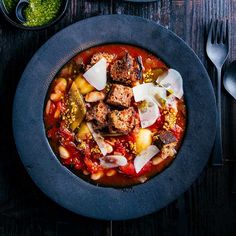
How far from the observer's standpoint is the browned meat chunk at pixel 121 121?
2301mm

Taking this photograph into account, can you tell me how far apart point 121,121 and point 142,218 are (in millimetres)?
608

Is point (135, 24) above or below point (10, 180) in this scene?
above

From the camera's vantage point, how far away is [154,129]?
2410 mm

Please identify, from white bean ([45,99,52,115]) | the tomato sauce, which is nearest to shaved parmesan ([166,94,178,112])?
the tomato sauce

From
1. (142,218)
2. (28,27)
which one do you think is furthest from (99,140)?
(28,27)

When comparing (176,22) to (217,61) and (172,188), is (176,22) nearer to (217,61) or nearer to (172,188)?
(217,61)

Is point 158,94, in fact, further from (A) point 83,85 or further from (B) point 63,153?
(B) point 63,153

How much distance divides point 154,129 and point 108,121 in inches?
9.7

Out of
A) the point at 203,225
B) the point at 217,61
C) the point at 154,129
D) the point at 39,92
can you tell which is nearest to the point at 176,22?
the point at 217,61

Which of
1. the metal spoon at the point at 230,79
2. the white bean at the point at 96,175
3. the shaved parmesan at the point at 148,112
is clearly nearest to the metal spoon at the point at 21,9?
the shaved parmesan at the point at 148,112

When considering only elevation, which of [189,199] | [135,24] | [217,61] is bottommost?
[189,199]

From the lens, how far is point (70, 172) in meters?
2.36

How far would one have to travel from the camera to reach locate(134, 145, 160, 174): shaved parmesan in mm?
2373

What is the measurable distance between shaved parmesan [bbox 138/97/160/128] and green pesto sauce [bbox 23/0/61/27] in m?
0.68
